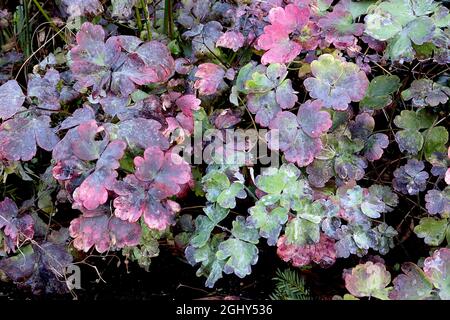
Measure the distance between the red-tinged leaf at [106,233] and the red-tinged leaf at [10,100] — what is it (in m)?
0.26

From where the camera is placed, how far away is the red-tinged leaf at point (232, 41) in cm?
115

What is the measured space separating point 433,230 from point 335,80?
349 mm

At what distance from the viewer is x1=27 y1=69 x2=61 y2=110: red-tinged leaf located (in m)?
1.13

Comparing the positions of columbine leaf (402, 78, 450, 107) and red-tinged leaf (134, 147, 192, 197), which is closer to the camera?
red-tinged leaf (134, 147, 192, 197)

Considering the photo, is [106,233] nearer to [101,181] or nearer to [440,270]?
[101,181]

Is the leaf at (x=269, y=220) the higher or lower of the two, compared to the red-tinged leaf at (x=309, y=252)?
higher

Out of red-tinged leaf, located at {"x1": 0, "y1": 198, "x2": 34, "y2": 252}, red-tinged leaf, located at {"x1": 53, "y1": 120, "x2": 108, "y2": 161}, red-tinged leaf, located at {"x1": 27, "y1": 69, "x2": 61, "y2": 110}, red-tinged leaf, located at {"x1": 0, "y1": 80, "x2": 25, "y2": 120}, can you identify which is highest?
red-tinged leaf, located at {"x1": 0, "y1": 80, "x2": 25, "y2": 120}

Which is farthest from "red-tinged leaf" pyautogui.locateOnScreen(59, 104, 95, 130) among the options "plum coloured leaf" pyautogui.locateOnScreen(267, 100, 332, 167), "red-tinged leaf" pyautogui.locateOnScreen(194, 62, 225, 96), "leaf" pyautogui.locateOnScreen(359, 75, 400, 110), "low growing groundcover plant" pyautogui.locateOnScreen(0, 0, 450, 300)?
"leaf" pyautogui.locateOnScreen(359, 75, 400, 110)

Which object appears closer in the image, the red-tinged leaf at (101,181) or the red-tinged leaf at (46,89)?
the red-tinged leaf at (101,181)

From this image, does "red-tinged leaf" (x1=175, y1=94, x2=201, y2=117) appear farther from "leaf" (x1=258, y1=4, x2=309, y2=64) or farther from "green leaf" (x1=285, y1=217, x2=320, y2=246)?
"green leaf" (x1=285, y1=217, x2=320, y2=246)

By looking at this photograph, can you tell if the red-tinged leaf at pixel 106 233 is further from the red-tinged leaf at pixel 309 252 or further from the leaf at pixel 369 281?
the leaf at pixel 369 281

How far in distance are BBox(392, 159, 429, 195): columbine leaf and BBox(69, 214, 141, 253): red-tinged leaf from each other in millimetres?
537

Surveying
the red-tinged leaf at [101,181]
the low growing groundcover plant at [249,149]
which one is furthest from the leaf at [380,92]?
the red-tinged leaf at [101,181]

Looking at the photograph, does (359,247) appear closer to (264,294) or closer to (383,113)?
(264,294)
